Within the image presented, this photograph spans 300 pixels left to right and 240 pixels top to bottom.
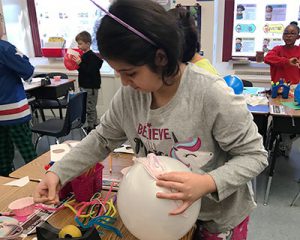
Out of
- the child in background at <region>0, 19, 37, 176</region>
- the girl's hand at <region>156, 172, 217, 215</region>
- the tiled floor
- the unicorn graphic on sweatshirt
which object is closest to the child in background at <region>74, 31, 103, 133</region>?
the child in background at <region>0, 19, 37, 176</region>

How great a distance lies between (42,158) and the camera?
1609mm

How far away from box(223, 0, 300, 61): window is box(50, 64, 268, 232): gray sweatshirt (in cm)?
380

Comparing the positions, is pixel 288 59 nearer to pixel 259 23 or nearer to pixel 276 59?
pixel 276 59

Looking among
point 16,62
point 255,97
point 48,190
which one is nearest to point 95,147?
point 48,190

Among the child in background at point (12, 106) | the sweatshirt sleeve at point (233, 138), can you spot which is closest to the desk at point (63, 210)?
the sweatshirt sleeve at point (233, 138)

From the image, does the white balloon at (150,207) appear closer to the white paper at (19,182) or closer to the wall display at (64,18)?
the white paper at (19,182)

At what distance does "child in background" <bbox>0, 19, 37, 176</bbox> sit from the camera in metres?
2.46

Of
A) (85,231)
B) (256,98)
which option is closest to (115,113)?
(85,231)

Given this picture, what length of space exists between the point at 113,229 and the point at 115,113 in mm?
364

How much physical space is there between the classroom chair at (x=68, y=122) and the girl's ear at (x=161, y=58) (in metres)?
2.23

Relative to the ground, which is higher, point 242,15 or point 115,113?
point 242,15

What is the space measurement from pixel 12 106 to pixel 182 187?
226 cm

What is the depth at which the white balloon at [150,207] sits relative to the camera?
712 millimetres

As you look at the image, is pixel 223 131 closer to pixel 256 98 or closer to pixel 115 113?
pixel 115 113
